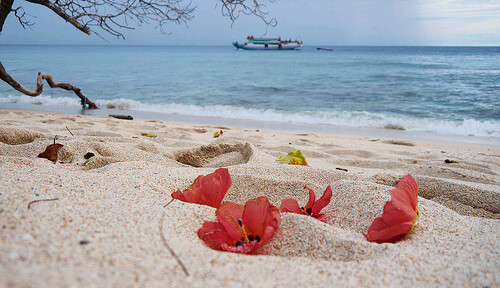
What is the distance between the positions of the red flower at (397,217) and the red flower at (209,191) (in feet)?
1.62

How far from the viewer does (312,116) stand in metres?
7.55

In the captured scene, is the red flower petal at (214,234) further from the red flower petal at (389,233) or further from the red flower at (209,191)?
the red flower petal at (389,233)

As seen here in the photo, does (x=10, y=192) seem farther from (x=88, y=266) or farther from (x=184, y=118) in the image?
(x=184, y=118)

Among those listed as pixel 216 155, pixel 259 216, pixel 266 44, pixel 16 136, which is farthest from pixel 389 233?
pixel 266 44

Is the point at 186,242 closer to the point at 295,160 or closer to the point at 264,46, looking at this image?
the point at 295,160

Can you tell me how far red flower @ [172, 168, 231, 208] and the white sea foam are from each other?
5.87 metres

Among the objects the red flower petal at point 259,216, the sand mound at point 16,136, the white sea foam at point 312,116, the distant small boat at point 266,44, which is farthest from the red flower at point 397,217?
the distant small boat at point 266,44

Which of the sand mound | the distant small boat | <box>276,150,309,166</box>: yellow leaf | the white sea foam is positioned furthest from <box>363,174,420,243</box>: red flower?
the distant small boat

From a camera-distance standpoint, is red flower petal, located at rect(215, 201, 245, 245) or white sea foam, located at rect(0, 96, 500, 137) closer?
red flower petal, located at rect(215, 201, 245, 245)

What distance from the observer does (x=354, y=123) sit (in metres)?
6.81

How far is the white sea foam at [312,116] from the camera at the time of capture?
243 inches

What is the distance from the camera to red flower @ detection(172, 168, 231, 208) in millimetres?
1164

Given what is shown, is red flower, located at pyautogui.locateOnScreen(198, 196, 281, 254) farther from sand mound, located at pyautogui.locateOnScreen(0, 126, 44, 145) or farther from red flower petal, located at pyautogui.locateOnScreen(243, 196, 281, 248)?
sand mound, located at pyautogui.locateOnScreen(0, 126, 44, 145)

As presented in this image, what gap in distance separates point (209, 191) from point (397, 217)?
62 centimetres
